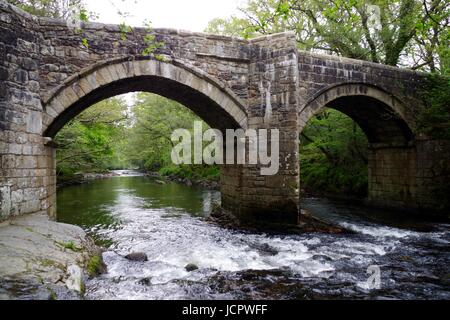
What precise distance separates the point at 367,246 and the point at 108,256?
16.4 ft

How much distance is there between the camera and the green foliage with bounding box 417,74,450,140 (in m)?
9.04

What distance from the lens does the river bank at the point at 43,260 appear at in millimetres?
2740

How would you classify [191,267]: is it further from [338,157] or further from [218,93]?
[338,157]

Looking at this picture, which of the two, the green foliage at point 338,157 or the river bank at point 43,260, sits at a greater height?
the green foliage at point 338,157

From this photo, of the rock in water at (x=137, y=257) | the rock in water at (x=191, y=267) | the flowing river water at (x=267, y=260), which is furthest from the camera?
the rock in water at (x=137, y=257)

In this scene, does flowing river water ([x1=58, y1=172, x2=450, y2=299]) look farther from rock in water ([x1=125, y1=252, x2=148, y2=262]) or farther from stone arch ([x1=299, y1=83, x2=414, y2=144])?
stone arch ([x1=299, y1=83, x2=414, y2=144])

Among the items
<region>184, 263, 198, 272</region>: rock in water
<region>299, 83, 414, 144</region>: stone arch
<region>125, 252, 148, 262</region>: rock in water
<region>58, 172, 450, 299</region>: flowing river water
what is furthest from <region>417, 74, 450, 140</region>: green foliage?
<region>125, 252, 148, 262</region>: rock in water

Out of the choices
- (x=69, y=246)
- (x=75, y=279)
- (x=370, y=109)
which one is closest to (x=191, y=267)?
(x=69, y=246)

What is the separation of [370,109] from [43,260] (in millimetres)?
9417

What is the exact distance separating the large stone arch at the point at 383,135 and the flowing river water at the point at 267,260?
1.34m

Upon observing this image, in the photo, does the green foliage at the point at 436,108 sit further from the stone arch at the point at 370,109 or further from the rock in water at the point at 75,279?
the rock in water at the point at 75,279

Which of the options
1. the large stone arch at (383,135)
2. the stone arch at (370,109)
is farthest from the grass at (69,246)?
the large stone arch at (383,135)

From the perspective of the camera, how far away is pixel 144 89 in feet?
25.8
